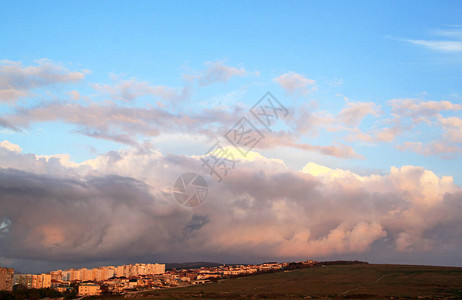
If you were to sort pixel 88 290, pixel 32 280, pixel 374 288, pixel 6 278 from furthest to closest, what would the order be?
pixel 32 280, pixel 88 290, pixel 6 278, pixel 374 288

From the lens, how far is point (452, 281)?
316 ft

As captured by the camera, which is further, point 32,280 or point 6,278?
point 32,280

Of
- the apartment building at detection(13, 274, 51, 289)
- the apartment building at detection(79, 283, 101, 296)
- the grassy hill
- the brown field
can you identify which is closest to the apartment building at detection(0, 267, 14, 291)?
the apartment building at detection(79, 283, 101, 296)

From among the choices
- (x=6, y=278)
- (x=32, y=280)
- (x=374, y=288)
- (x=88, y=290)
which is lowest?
(x=88, y=290)

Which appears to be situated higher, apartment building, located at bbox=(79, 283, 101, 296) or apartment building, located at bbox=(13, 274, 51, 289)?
apartment building, located at bbox=(13, 274, 51, 289)

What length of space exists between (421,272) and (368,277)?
15252 mm

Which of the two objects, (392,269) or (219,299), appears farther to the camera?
(392,269)

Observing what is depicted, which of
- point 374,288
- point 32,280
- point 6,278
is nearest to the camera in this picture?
point 374,288

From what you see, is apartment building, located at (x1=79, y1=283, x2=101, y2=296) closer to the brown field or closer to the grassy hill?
the grassy hill

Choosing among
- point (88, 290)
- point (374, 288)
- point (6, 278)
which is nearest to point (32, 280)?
point (88, 290)

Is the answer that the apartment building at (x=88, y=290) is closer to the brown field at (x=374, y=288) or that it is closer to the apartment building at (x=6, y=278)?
the apartment building at (x=6, y=278)

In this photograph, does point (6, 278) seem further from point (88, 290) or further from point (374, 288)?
point (374, 288)

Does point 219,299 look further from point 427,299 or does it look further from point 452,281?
point 452,281

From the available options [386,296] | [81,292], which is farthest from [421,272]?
Result: [81,292]
